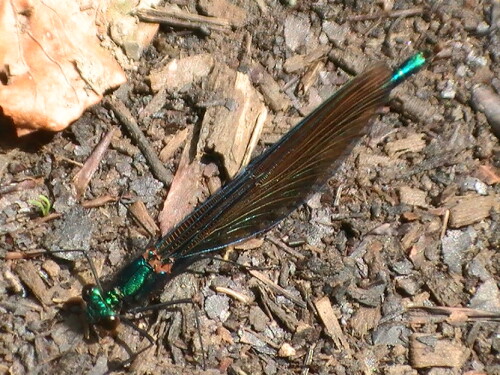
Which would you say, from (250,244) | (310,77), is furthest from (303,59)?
(250,244)

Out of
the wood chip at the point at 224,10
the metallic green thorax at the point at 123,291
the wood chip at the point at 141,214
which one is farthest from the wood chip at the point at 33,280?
the wood chip at the point at 224,10

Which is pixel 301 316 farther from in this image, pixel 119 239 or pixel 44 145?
pixel 44 145

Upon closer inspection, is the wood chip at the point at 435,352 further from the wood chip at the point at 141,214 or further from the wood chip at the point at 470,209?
the wood chip at the point at 141,214

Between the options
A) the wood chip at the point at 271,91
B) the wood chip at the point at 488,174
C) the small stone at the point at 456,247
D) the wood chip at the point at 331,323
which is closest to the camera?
the wood chip at the point at 331,323

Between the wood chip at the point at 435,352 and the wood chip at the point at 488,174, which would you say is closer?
the wood chip at the point at 435,352

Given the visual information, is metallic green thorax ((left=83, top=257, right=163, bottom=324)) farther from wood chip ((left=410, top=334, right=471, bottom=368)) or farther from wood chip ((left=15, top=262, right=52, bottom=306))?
wood chip ((left=410, top=334, right=471, bottom=368))

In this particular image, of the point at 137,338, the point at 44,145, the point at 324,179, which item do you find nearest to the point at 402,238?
the point at 324,179
